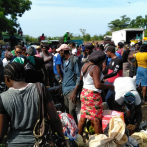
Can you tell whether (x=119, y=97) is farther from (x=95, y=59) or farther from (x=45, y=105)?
(x=45, y=105)

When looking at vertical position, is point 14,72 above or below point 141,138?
above

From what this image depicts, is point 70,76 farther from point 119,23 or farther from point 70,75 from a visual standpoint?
point 119,23

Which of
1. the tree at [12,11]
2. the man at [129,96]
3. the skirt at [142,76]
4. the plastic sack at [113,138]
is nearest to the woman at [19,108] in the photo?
the plastic sack at [113,138]

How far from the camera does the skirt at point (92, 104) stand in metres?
3.46

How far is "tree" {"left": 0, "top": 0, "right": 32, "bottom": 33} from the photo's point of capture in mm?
19156

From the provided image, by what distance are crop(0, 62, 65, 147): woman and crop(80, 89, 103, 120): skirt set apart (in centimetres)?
151

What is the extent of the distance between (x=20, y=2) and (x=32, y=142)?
24802 mm

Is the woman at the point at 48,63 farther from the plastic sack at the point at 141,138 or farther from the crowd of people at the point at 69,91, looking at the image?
the plastic sack at the point at 141,138

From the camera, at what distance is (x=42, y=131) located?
1.94 m

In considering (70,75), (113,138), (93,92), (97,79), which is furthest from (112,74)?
(113,138)

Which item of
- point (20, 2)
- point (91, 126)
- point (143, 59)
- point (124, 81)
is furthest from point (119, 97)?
point (20, 2)

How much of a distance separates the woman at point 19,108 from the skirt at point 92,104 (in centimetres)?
151

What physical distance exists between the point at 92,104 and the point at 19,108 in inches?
67.9

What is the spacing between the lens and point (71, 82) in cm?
407
